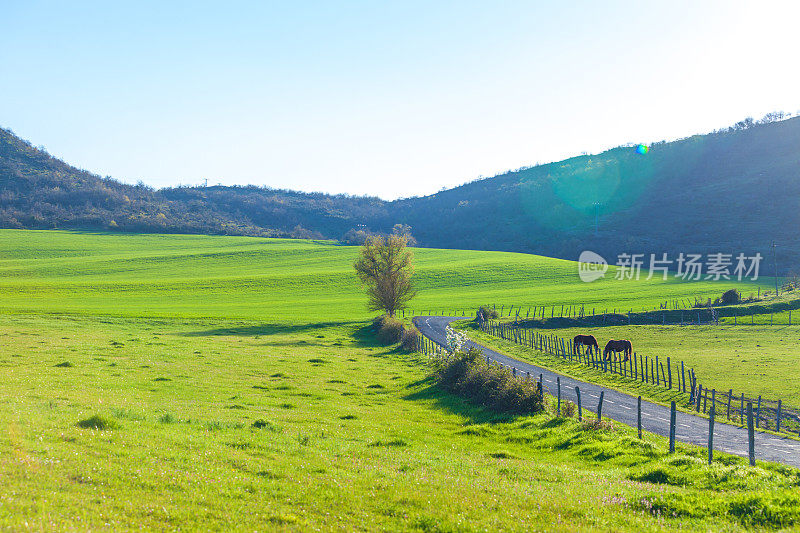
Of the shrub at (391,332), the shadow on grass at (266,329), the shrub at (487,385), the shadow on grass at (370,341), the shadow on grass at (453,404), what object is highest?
the shrub at (487,385)

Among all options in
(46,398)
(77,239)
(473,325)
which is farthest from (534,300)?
(77,239)

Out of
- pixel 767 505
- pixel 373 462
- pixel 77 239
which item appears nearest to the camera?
pixel 767 505

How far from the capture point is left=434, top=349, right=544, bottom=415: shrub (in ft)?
85.7

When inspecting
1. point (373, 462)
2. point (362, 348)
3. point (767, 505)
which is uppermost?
point (767, 505)

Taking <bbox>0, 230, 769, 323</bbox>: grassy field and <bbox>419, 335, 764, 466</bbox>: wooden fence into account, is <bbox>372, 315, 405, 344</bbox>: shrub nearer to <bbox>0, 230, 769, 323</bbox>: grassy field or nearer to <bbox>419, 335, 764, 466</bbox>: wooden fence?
<bbox>419, 335, 764, 466</bbox>: wooden fence

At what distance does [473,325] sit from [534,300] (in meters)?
23.5

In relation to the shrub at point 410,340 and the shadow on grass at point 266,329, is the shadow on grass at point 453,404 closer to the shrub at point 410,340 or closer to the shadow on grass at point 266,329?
the shrub at point 410,340

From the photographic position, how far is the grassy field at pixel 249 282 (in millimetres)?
83938

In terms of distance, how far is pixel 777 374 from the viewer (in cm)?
3803

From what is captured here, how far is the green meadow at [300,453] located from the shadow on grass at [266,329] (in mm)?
3981

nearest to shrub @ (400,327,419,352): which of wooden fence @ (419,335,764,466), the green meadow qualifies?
wooden fence @ (419,335,764,466)

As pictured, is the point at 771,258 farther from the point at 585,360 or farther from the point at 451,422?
the point at 451,422

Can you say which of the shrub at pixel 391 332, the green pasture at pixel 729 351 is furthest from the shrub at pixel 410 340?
the green pasture at pixel 729 351

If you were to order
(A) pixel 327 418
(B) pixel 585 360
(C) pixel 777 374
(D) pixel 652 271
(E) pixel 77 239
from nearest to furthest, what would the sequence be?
(A) pixel 327 418 < (C) pixel 777 374 < (B) pixel 585 360 < (D) pixel 652 271 < (E) pixel 77 239
